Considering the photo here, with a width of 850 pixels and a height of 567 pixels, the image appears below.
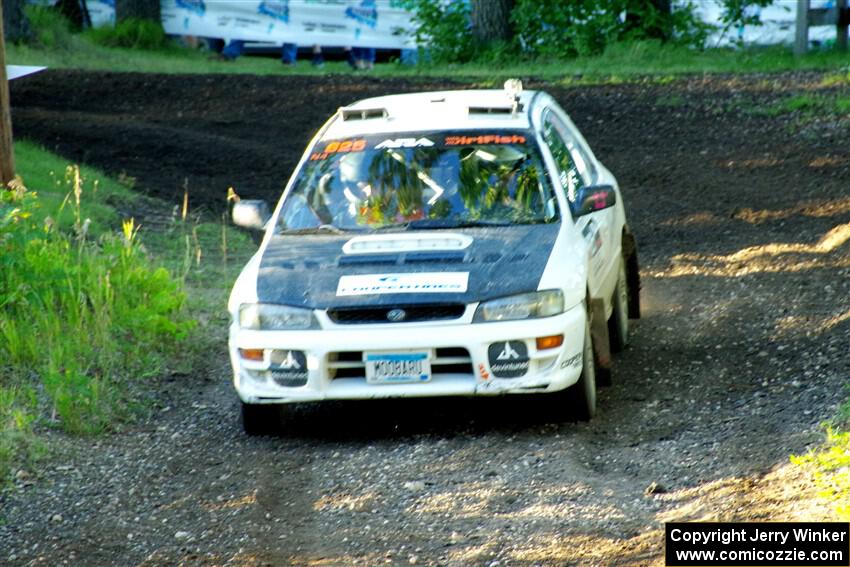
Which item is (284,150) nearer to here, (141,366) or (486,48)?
(141,366)

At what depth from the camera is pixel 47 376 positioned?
8.52m

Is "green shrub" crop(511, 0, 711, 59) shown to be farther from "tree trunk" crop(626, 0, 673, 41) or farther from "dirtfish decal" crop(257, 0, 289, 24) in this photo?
"dirtfish decal" crop(257, 0, 289, 24)

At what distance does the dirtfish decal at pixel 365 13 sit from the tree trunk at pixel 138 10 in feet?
11.2

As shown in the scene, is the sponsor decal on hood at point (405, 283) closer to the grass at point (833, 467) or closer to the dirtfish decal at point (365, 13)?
the grass at point (833, 467)

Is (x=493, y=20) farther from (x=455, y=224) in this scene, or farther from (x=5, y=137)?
(x=455, y=224)

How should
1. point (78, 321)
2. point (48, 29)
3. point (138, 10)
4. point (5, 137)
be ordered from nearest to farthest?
point (78, 321), point (5, 137), point (48, 29), point (138, 10)

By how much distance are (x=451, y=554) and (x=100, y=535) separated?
5.25 feet

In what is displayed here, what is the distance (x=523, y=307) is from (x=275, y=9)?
67.3 feet

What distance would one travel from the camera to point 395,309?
7.34 metres

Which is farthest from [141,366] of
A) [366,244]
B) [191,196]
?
[191,196]

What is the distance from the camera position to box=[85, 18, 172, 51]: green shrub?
26094 mm

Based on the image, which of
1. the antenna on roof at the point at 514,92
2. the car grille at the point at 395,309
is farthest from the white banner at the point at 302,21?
the car grille at the point at 395,309

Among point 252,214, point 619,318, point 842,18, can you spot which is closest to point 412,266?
point 252,214

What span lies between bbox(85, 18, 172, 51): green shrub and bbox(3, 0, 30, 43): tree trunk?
102 inches
